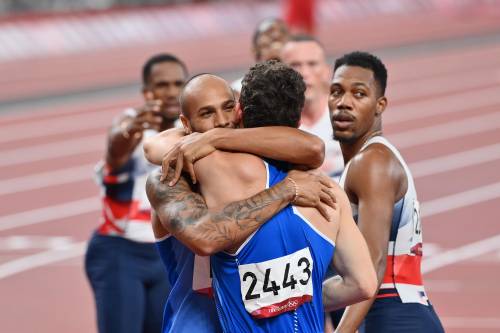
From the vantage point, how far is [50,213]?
37.4ft

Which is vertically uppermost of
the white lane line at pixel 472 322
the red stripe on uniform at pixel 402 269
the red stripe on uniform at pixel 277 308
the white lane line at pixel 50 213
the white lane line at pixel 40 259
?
the red stripe on uniform at pixel 277 308

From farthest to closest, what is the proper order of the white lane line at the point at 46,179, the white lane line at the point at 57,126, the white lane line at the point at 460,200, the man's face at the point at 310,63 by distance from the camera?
the white lane line at the point at 57,126 < the white lane line at the point at 46,179 < the white lane line at the point at 460,200 < the man's face at the point at 310,63

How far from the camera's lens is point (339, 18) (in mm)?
25656

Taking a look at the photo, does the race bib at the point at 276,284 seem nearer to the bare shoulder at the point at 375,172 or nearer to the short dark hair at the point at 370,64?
the bare shoulder at the point at 375,172

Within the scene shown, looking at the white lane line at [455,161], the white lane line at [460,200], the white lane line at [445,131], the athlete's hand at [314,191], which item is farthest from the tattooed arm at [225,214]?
the white lane line at [445,131]

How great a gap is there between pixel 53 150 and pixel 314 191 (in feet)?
38.0

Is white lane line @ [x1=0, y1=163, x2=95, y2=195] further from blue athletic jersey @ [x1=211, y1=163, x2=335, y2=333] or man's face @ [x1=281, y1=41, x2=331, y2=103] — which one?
→ blue athletic jersey @ [x1=211, y1=163, x2=335, y2=333]

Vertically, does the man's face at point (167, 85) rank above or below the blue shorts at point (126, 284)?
above

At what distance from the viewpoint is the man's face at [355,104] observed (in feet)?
14.1

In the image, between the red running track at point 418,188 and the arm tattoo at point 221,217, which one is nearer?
the arm tattoo at point 221,217

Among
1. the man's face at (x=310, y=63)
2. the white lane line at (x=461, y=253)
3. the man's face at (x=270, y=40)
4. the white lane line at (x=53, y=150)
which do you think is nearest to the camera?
the man's face at (x=310, y=63)

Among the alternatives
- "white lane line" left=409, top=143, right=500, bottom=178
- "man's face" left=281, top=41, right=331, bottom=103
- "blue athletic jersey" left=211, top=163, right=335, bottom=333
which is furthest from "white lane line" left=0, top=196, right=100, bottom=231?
"blue athletic jersey" left=211, top=163, right=335, bottom=333

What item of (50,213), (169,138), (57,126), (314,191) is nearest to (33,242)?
(50,213)

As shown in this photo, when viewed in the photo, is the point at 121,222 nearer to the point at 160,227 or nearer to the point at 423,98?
the point at 160,227
